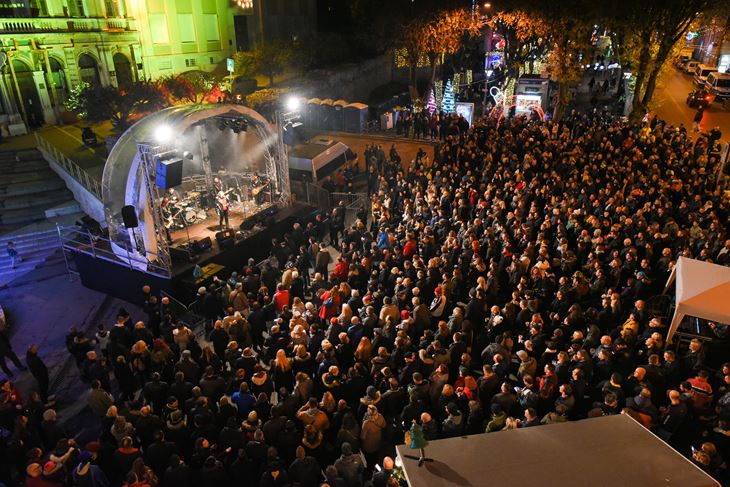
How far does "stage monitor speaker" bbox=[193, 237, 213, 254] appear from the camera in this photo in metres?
13.3

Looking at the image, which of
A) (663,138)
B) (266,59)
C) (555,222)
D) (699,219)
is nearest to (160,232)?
(555,222)

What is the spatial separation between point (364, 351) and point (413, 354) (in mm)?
871

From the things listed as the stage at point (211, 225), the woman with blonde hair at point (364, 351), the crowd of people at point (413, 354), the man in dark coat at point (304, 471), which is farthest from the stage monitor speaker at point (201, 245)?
the man in dark coat at point (304, 471)

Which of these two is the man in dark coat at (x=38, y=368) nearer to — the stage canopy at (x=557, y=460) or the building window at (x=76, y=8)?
the stage canopy at (x=557, y=460)

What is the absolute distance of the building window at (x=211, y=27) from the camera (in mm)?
34750

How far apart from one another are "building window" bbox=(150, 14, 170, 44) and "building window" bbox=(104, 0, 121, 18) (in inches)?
96.8

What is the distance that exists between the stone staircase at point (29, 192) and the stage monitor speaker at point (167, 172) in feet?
31.7

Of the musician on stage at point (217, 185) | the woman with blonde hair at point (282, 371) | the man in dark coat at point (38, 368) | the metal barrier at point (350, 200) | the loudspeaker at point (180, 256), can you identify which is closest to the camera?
the woman with blonde hair at point (282, 371)

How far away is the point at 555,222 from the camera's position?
38.9 feet

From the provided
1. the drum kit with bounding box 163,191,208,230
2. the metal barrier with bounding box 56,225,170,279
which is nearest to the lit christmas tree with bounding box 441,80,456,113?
the drum kit with bounding box 163,191,208,230

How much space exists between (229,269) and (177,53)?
1018 inches

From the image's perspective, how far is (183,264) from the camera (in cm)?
1282

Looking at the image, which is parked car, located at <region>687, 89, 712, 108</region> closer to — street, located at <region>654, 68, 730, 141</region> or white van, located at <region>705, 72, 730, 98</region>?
street, located at <region>654, 68, 730, 141</region>

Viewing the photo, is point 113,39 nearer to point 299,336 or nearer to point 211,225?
point 211,225
